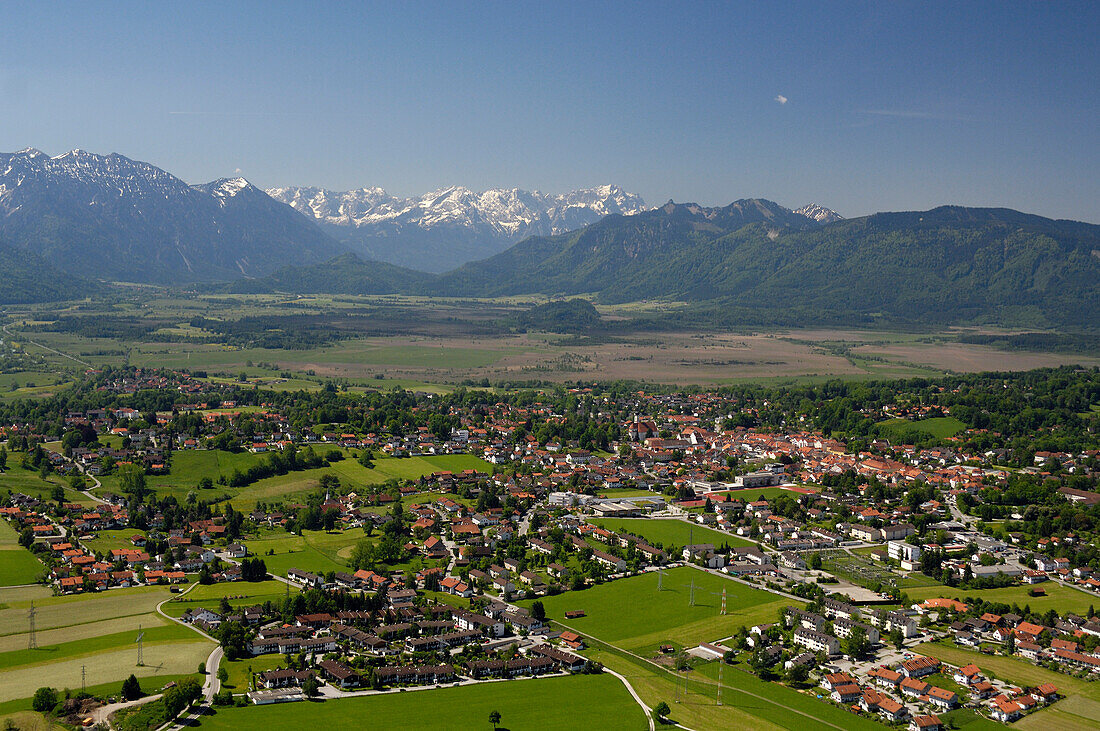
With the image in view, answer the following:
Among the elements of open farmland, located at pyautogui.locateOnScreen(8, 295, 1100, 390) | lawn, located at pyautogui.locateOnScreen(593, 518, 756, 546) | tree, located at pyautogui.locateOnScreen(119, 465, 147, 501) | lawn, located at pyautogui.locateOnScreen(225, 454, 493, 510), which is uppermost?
open farmland, located at pyautogui.locateOnScreen(8, 295, 1100, 390)

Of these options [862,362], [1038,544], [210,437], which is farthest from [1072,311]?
[210,437]

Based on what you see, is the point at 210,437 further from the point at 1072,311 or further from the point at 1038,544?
the point at 1072,311

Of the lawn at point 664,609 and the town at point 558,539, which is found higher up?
the town at point 558,539

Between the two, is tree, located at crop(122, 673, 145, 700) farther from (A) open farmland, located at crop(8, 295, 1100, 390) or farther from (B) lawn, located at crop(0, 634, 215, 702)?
(A) open farmland, located at crop(8, 295, 1100, 390)

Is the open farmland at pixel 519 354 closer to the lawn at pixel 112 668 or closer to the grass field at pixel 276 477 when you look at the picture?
the grass field at pixel 276 477


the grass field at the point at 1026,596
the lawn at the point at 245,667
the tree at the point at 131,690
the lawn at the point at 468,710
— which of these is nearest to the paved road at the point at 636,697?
the lawn at the point at 468,710

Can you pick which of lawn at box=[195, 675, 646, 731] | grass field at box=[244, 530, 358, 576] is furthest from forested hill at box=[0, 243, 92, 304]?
lawn at box=[195, 675, 646, 731]
